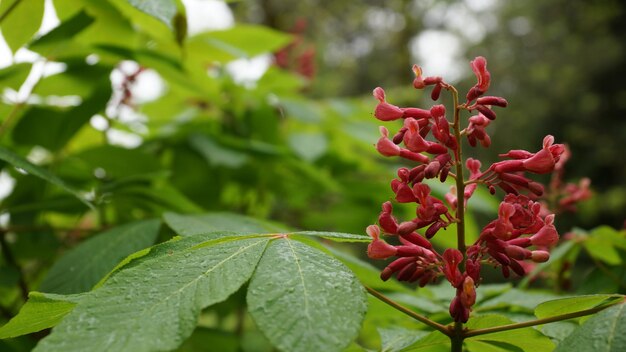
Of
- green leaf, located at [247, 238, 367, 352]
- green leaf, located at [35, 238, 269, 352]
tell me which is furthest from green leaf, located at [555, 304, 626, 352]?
green leaf, located at [35, 238, 269, 352]

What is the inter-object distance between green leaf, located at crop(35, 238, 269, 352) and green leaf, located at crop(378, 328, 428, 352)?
35 centimetres

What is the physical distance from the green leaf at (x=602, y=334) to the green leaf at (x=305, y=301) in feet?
0.96

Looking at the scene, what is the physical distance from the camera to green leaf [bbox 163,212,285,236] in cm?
118

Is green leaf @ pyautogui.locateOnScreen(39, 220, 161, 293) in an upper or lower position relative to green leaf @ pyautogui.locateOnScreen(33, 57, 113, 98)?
lower

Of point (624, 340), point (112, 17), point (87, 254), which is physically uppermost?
point (112, 17)

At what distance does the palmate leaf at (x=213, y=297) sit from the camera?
676mm

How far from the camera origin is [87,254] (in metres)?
1.21

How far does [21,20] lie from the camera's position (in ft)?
4.47

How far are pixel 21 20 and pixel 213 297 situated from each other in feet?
3.27

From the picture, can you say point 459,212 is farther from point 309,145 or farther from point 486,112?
point 309,145

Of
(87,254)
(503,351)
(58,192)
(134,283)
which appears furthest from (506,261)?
(58,192)

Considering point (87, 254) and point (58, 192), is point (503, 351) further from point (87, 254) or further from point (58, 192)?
point (58, 192)

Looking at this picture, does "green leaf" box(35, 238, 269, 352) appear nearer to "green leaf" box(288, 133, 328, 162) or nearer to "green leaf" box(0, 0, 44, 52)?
"green leaf" box(0, 0, 44, 52)

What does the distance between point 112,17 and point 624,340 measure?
5.08ft
